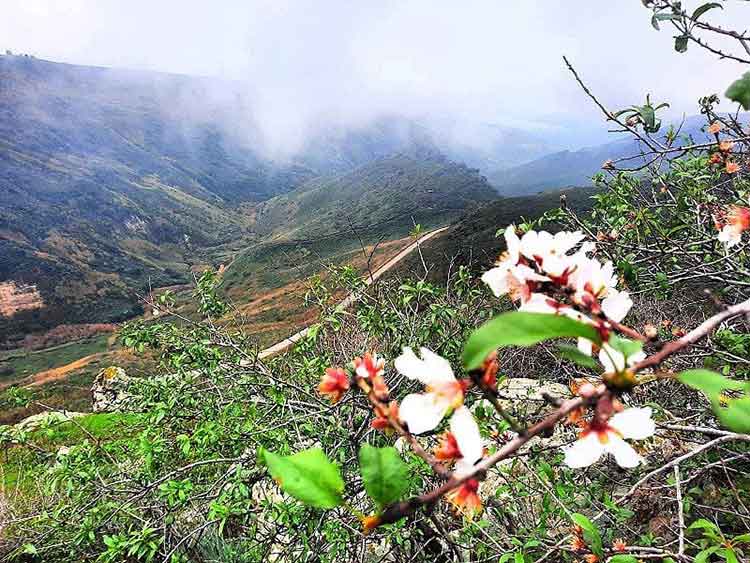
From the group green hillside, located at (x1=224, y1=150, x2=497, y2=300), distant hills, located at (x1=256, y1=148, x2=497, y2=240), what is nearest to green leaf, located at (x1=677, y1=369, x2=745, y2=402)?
green hillside, located at (x1=224, y1=150, x2=497, y2=300)

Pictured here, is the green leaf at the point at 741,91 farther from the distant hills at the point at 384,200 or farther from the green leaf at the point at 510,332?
the distant hills at the point at 384,200

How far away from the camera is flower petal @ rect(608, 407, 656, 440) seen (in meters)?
0.65

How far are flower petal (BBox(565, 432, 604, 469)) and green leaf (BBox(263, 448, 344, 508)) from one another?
33 cm

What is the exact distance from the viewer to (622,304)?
0.73 meters

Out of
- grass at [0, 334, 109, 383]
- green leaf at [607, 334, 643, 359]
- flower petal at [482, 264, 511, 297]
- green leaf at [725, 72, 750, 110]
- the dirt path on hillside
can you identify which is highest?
green leaf at [725, 72, 750, 110]

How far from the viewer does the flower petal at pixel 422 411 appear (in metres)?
0.65

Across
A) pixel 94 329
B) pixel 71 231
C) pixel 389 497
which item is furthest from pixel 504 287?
pixel 71 231

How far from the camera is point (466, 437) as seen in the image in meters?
0.64

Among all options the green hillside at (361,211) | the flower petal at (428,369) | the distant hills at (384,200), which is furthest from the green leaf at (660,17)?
the distant hills at (384,200)

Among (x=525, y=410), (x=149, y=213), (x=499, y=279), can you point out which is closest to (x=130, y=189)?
(x=149, y=213)

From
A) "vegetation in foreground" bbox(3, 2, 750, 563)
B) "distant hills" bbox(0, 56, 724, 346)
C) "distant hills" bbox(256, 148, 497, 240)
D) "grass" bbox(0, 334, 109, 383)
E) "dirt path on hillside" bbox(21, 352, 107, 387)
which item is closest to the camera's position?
"vegetation in foreground" bbox(3, 2, 750, 563)

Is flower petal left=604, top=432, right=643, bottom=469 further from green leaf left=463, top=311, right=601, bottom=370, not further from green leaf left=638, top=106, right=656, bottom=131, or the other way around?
green leaf left=638, top=106, right=656, bottom=131

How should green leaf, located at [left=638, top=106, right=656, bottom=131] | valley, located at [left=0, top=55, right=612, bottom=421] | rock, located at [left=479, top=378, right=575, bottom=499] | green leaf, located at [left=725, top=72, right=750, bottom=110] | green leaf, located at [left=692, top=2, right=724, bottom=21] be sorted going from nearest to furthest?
1. green leaf, located at [left=725, top=72, right=750, bottom=110]
2. green leaf, located at [left=692, top=2, right=724, bottom=21]
3. green leaf, located at [left=638, top=106, right=656, bottom=131]
4. rock, located at [left=479, top=378, right=575, bottom=499]
5. valley, located at [left=0, top=55, right=612, bottom=421]

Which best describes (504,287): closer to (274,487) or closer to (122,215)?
(274,487)
